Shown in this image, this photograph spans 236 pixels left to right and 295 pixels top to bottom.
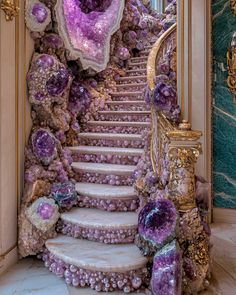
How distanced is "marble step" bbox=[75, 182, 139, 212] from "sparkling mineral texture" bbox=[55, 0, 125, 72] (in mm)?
1899

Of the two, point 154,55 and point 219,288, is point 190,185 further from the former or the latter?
point 154,55

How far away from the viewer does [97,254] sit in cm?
271

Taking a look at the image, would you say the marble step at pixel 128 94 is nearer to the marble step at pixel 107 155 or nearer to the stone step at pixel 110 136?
the stone step at pixel 110 136

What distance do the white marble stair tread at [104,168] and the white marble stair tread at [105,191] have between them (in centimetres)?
16

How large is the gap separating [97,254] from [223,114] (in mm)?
2387

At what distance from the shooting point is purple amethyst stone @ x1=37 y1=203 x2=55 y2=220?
10.2 ft

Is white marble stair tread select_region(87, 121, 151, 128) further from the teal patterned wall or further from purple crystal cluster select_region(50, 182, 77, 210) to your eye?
purple crystal cluster select_region(50, 182, 77, 210)

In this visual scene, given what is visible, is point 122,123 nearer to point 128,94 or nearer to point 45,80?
point 128,94

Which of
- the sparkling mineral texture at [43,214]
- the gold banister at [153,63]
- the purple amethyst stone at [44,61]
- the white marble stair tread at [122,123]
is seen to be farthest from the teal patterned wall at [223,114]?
the sparkling mineral texture at [43,214]

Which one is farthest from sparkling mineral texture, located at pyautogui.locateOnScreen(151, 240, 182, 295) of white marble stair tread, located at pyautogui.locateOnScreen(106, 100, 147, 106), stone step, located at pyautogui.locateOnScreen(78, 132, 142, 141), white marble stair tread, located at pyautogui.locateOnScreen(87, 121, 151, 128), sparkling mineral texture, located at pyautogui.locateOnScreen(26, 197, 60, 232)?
white marble stair tread, located at pyautogui.locateOnScreen(106, 100, 147, 106)

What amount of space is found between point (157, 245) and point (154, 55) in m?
2.48

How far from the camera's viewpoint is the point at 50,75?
Answer: 3.48 metres

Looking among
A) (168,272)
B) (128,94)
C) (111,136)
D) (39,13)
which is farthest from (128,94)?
(168,272)

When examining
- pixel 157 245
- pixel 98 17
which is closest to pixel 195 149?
pixel 157 245
